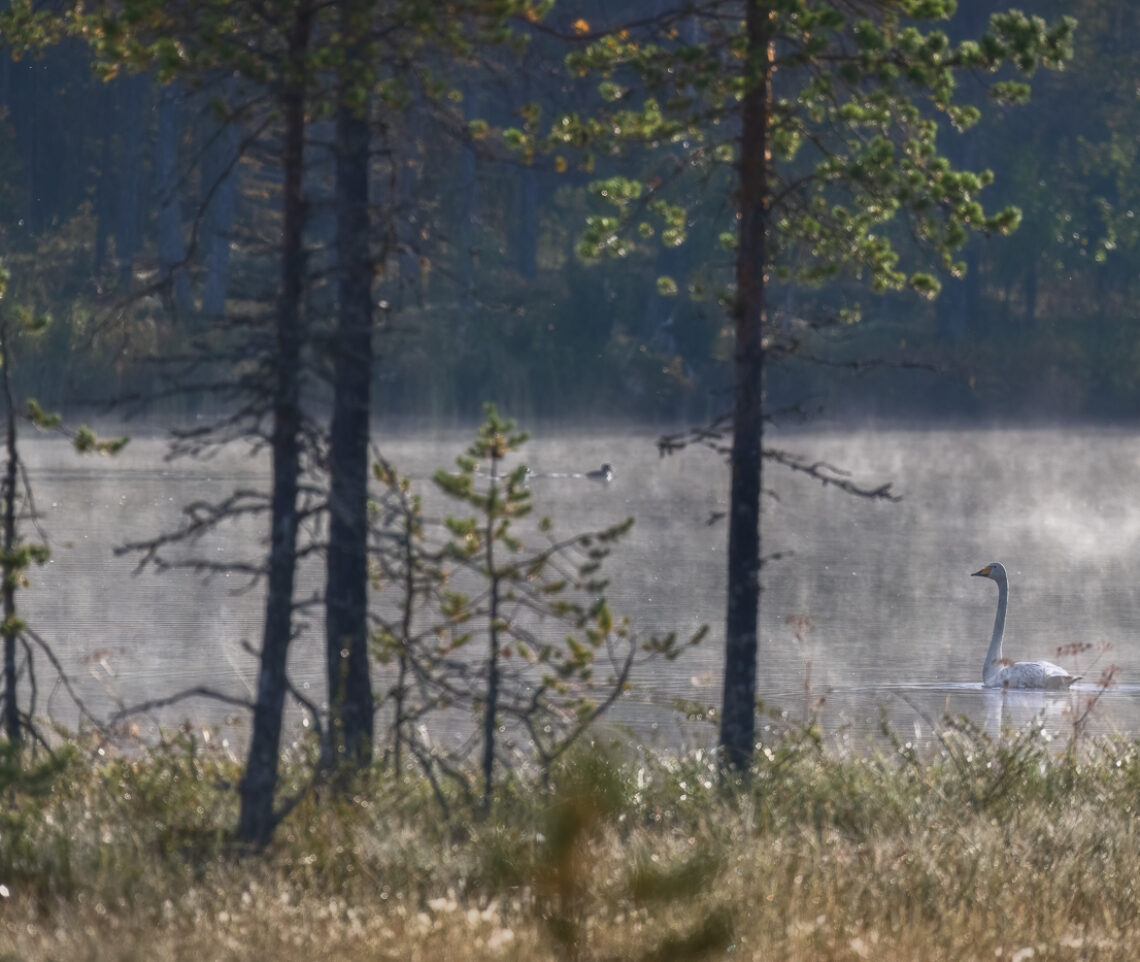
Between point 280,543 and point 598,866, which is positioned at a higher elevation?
point 280,543

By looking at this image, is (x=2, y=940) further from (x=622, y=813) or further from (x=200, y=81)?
(x=200, y=81)

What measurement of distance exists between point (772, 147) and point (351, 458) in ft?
10.1

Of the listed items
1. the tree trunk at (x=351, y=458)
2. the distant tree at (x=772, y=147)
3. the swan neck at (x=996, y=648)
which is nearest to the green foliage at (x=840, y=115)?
the distant tree at (x=772, y=147)

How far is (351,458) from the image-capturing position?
31.9 ft

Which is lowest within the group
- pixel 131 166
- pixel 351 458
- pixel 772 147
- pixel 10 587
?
pixel 10 587

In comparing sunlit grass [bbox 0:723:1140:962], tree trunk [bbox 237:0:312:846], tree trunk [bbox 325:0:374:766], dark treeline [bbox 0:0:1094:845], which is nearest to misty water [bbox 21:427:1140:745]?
tree trunk [bbox 237:0:312:846]

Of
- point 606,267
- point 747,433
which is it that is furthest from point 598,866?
point 606,267

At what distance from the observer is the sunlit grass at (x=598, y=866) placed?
20.9ft

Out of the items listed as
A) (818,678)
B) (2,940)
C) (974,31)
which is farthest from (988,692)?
(974,31)

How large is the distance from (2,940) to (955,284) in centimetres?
5056

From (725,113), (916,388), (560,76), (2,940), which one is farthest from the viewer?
(916,388)

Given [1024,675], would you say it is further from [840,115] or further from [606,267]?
[606,267]

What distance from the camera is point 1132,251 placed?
185ft

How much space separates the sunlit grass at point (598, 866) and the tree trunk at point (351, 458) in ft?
2.23
